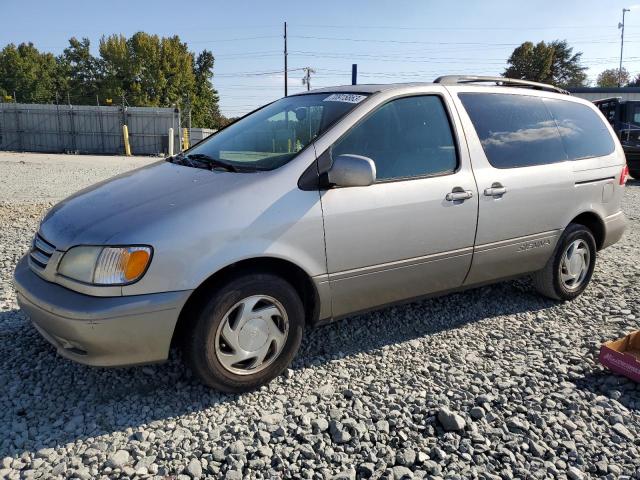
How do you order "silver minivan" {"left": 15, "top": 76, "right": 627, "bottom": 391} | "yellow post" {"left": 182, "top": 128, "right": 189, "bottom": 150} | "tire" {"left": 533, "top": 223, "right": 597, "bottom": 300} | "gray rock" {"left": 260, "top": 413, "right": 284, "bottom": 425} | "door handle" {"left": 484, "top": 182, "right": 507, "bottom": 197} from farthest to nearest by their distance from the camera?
"yellow post" {"left": 182, "top": 128, "right": 189, "bottom": 150}, "tire" {"left": 533, "top": 223, "right": 597, "bottom": 300}, "door handle" {"left": 484, "top": 182, "right": 507, "bottom": 197}, "gray rock" {"left": 260, "top": 413, "right": 284, "bottom": 425}, "silver minivan" {"left": 15, "top": 76, "right": 627, "bottom": 391}

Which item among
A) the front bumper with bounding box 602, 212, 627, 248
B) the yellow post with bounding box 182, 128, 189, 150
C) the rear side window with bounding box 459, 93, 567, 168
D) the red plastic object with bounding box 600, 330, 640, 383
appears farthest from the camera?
the yellow post with bounding box 182, 128, 189, 150

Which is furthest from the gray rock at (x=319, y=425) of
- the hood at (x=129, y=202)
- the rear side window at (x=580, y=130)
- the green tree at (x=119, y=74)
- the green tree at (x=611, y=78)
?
A: the green tree at (x=611, y=78)

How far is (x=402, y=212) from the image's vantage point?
3.15m

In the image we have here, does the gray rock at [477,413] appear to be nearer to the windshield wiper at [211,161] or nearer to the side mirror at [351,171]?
the side mirror at [351,171]

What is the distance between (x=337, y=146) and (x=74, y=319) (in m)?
1.69

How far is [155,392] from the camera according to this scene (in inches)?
113

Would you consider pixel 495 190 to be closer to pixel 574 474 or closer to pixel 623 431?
pixel 623 431

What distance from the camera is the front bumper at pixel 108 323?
7.89 ft

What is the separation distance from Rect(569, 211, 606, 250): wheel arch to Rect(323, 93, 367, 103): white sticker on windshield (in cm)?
219

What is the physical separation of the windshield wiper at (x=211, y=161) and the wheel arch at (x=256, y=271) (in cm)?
63

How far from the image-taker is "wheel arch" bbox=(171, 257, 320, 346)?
8.69ft

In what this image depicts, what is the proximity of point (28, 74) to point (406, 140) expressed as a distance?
253ft

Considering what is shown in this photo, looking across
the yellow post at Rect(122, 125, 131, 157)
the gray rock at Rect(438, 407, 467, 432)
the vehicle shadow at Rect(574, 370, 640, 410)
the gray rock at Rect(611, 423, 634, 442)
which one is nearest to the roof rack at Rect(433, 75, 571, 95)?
the vehicle shadow at Rect(574, 370, 640, 410)

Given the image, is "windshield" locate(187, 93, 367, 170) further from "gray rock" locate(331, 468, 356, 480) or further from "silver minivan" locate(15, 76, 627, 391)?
"gray rock" locate(331, 468, 356, 480)
